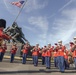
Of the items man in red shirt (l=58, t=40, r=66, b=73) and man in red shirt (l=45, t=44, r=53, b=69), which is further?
man in red shirt (l=45, t=44, r=53, b=69)

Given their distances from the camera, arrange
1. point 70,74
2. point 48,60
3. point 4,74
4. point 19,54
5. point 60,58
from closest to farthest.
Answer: point 4,74
point 70,74
point 60,58
point 48,60
point 19,54

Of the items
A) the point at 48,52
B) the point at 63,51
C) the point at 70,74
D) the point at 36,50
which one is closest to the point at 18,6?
the point at 36,50

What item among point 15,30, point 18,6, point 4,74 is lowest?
point 4,74

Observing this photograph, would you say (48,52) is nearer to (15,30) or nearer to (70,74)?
(70,74)

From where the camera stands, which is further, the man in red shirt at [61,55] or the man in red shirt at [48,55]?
the man in red shirt at [48,55]

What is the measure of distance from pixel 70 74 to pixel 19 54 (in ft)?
55.0

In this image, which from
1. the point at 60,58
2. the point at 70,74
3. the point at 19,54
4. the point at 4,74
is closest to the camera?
the point at 4,74

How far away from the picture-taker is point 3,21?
11.4m

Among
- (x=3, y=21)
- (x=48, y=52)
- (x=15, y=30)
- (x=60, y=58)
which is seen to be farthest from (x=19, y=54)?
(x=3, y=21)

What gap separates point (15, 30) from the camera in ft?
110

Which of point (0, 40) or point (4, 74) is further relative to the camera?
point (4, 74)

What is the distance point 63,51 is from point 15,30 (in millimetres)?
18655

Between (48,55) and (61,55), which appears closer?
(61,55)

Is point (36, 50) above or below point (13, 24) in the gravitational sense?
below
